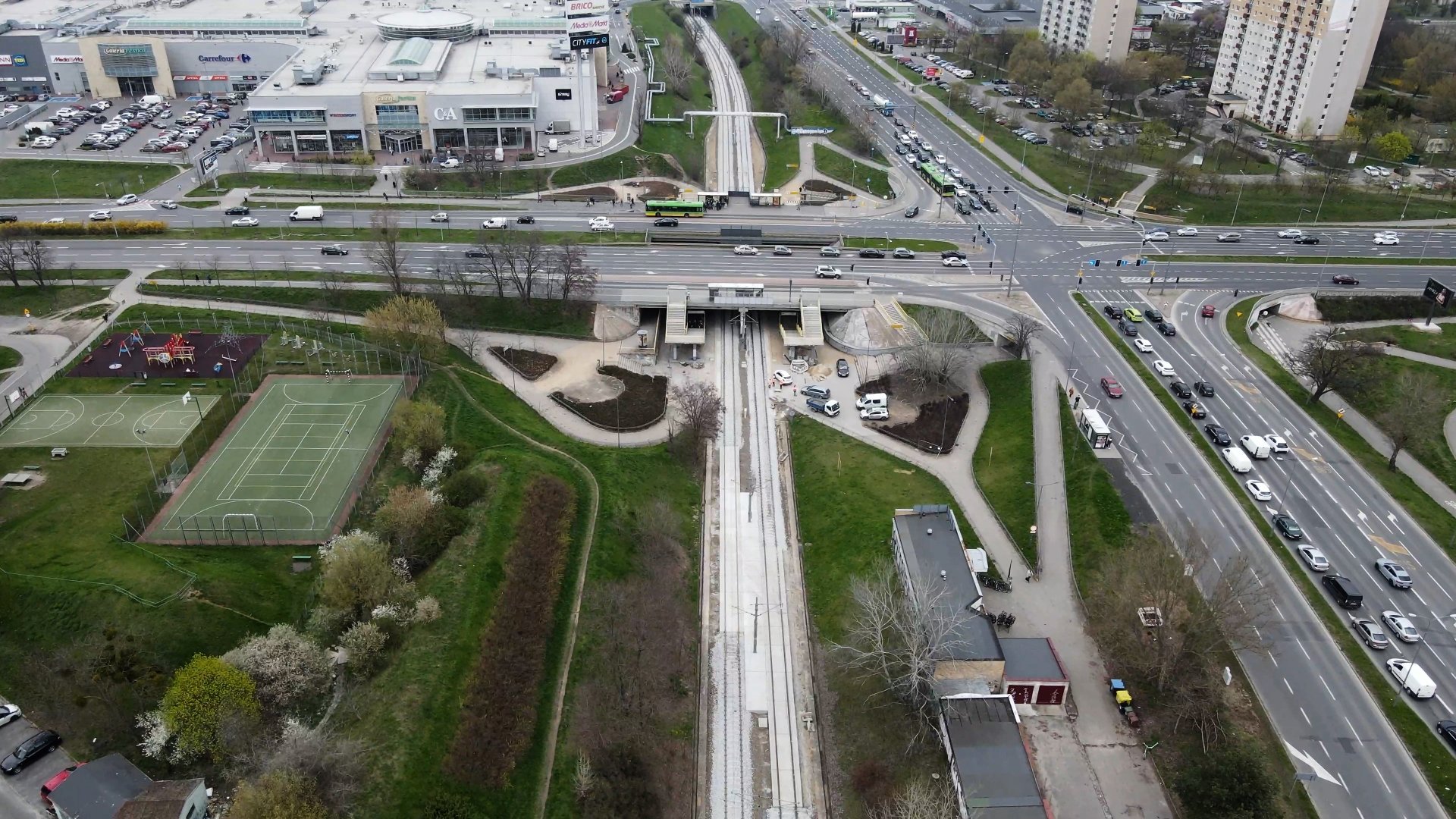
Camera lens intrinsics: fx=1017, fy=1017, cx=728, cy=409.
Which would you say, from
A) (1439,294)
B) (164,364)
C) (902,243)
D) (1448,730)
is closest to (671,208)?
(902,243)

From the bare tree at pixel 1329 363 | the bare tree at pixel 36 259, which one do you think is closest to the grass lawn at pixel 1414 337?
the bare tree at pixel 1329 363

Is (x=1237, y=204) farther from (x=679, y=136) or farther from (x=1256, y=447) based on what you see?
(x=679, y=136)

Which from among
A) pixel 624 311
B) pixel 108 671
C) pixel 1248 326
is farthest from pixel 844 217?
pixel 108 671

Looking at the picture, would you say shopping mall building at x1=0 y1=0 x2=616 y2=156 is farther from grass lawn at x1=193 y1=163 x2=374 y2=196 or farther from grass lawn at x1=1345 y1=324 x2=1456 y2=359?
grass lawn at x1=1345 y1=324 x2=1456 y2=359

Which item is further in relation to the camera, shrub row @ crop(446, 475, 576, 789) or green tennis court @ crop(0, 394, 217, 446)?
green tennis court @ crop(0, 394, 217, 446)

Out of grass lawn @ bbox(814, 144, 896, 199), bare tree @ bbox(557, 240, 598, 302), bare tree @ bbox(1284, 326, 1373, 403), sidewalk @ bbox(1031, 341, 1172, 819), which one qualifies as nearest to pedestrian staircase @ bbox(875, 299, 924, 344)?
sidewalk @ bbox(1031, 341, 1172, 819)

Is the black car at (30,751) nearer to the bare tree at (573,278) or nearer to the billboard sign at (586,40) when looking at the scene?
the bare tree at (573,278)

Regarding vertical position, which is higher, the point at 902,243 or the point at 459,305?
the point at 902,243
